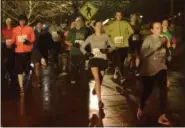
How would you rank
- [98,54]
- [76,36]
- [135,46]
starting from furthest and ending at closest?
1. [135,46]
2. [76,36]
3. [98,54]

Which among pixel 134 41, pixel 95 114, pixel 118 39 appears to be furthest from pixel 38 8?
pixel 95 114

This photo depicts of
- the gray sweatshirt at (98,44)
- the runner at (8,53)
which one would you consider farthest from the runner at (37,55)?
the gray sweatshirt at (98,44)

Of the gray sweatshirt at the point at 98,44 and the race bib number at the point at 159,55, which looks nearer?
the race bib number at the point at 159,55

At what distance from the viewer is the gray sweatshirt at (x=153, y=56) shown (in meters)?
6.71

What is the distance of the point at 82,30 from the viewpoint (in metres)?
11.0

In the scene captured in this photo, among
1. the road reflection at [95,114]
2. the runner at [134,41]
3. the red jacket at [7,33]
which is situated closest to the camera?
the road reflection at [95,114]

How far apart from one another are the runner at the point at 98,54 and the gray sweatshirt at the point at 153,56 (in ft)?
3.93

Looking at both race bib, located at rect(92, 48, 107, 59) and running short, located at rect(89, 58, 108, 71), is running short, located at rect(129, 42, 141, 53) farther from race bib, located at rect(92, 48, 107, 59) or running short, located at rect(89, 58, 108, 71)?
running short, located at rect(89, 58, 108, 71)

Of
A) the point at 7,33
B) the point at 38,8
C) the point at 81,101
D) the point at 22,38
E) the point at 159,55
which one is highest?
the point at 38,8

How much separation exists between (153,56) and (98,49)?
1.41 meters

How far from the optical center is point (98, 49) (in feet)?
25.7

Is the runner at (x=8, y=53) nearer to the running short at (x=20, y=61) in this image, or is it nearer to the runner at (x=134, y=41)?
the running short at (x=20, y=61)

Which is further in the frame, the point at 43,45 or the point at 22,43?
the point at 43,45

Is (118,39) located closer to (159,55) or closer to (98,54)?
(98,54)
